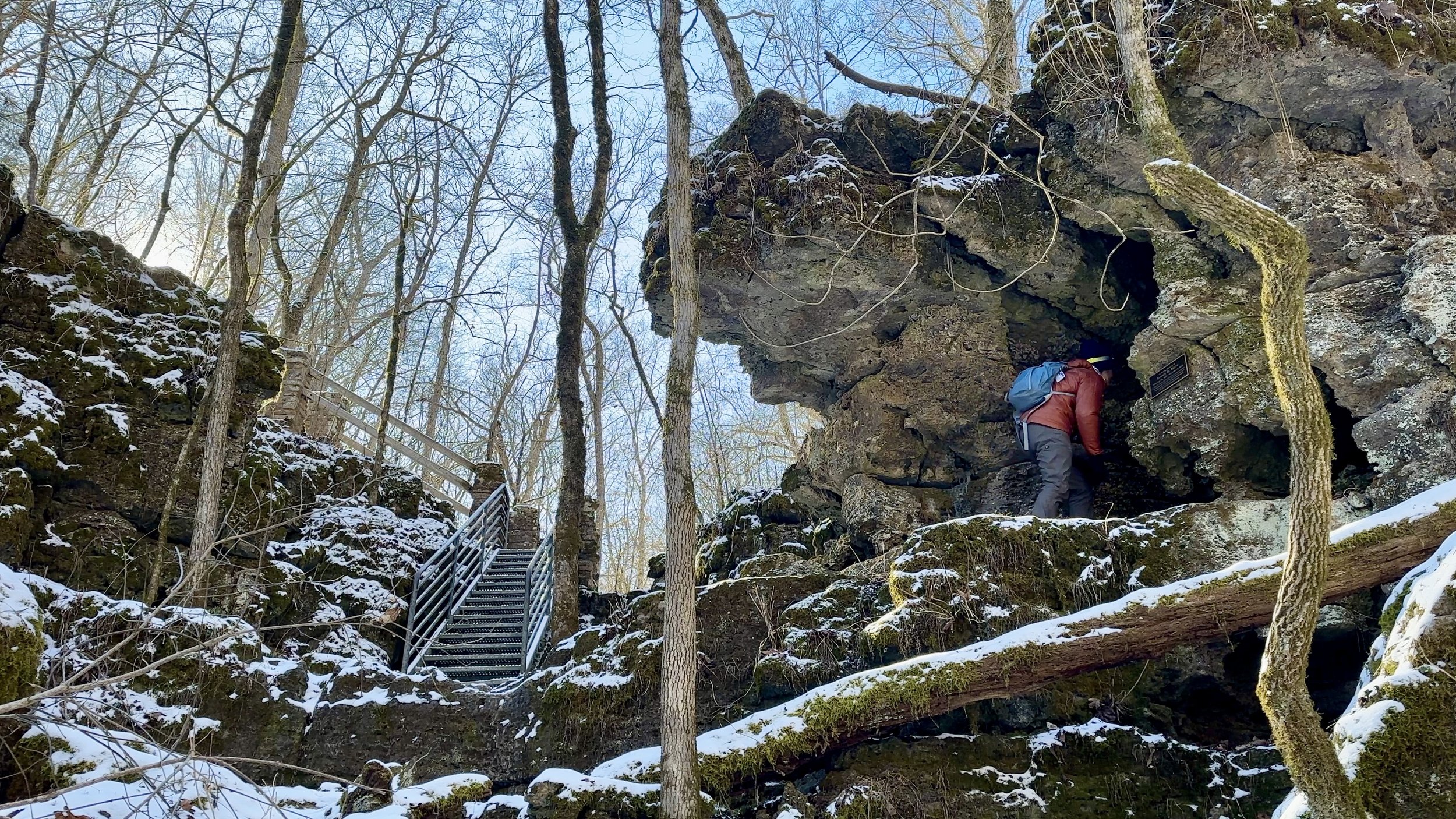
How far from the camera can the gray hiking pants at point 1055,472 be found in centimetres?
761

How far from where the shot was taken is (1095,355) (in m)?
8.22

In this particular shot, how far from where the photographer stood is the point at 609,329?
19828mm

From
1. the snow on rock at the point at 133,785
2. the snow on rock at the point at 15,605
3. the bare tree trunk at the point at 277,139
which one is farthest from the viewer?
the bare tree trunk at the point at 277,139

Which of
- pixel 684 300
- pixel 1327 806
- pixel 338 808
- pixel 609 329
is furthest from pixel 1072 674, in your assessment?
pixel 609 329

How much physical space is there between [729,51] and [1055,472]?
6.45m

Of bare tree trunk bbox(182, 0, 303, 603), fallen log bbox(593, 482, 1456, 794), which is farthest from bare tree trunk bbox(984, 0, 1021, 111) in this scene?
bare tree trunk bbox(182, 0, 303, 603)

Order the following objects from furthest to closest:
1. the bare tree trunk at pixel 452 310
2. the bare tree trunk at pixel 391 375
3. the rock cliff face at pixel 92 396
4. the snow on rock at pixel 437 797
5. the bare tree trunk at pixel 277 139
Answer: the bare tree trunk at pixel 452 310
the bare tree trunk at pixel 277 139
the bare tree trunk at pixel 391 375
the rock cliff face at pixel 92 396
the snow on rock at pixel 437 797

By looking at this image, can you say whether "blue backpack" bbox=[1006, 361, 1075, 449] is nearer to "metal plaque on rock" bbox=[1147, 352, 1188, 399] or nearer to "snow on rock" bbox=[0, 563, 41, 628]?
"metal plaque on rock" bbox=[1147, 352, 1188, 399]

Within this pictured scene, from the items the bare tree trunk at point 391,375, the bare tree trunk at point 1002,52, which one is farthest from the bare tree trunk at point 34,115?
the bare tree trunk at point 1002,52

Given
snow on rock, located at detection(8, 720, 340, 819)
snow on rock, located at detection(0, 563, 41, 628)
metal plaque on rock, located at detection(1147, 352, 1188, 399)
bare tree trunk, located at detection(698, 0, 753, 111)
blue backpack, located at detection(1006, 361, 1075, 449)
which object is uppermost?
bare tree trunk, located at detection(698, 0, 753, 111)

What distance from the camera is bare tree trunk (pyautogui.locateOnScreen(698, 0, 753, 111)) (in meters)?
10.5

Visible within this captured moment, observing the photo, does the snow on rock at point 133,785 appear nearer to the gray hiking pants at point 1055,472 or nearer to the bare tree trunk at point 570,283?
the bare tree trunk at point 570,283

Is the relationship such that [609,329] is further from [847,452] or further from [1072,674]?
[1072,674]

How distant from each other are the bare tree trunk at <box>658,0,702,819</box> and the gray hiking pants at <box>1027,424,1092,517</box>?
3.34 m
